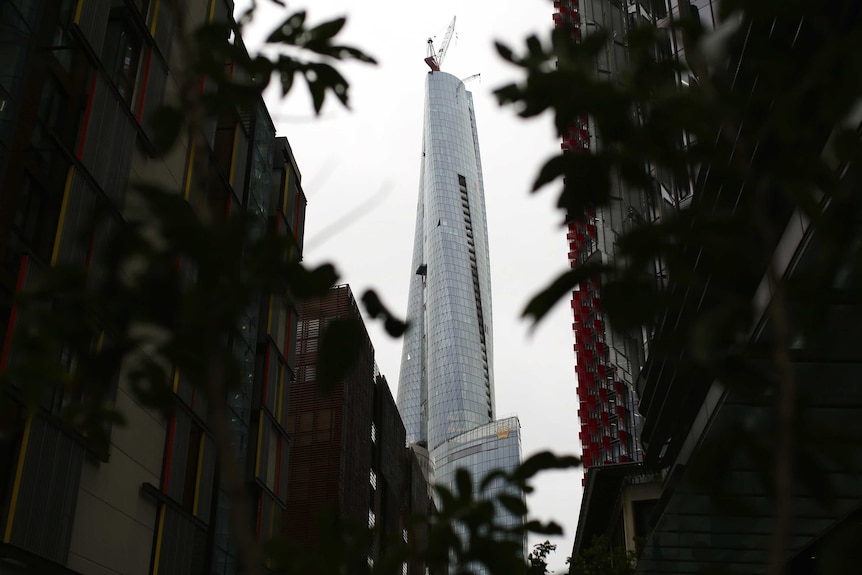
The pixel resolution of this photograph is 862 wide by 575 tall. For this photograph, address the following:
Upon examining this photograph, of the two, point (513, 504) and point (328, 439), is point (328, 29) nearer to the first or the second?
point (513, 504)

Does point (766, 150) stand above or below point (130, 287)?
above

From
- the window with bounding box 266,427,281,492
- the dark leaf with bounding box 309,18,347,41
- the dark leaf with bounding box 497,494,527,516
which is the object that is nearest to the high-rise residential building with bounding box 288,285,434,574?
the window with bounding box 266,427,281,492

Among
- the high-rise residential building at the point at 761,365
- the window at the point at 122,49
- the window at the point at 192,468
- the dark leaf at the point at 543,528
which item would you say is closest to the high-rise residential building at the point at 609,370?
the high-rise residential building at the point at 761,365

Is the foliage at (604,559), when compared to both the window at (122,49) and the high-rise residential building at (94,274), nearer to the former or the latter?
the high-rise residential building at (94,274)

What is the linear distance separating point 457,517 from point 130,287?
133 cm

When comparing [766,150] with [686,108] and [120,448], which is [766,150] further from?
[120,448]

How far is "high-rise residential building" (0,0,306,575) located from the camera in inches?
634

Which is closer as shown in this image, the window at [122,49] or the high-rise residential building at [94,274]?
the high-rise residential building at [94,274]

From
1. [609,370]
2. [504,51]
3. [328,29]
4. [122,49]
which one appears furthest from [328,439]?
[504,51]

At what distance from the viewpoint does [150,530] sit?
2228 cm

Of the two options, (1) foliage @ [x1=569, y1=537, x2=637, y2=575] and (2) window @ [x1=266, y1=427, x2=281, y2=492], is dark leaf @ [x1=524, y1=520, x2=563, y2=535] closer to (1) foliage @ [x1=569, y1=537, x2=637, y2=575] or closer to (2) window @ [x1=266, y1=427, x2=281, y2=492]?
(1) foliage @ [x1=569, y1=537, x2=637, y2=575]

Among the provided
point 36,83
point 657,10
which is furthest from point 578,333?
point 36,83

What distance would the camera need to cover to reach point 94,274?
666 inches

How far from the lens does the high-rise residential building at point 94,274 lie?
16.1 m
